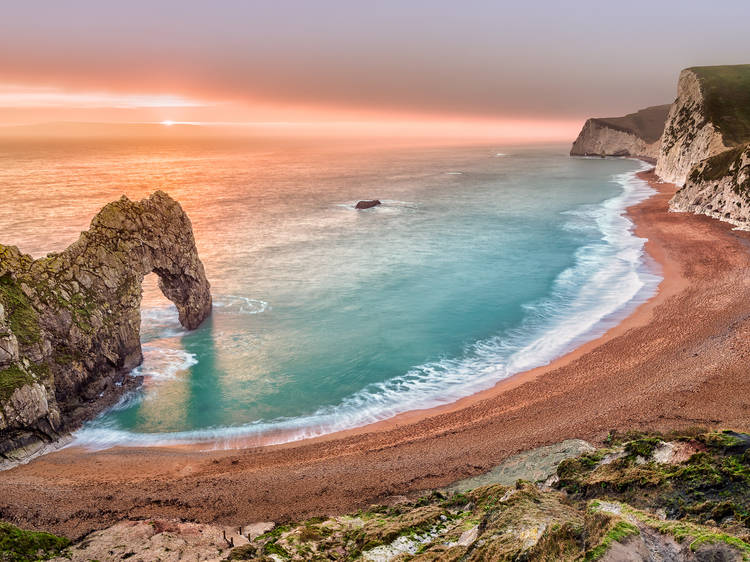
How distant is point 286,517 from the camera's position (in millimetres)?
14852

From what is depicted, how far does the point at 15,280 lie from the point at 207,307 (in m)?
14.5

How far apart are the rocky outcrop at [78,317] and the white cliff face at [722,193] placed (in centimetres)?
5951

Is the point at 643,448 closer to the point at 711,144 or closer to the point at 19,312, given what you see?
the point at 19,312

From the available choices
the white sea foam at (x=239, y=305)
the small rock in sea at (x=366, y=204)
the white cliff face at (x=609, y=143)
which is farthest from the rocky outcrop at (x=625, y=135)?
the white sea foam at (x=239, y=305)

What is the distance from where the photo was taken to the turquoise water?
24.9m

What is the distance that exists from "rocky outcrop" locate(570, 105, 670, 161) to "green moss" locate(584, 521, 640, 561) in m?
177

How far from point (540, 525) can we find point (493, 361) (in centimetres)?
2032

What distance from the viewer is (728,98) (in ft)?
267

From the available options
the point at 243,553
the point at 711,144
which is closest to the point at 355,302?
the point at 243,553

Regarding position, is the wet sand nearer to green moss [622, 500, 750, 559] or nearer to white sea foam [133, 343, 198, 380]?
white sea foam [133, 343, 198, 380]

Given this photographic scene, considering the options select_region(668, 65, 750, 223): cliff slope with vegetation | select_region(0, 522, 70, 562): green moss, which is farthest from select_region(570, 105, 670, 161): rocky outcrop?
select_region(0, 522, 70, 562): green moss

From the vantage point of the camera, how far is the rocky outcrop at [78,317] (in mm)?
18781

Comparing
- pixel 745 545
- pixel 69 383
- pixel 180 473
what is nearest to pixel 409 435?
pixel 180 473

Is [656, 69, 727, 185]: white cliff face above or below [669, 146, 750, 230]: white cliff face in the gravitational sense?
above
